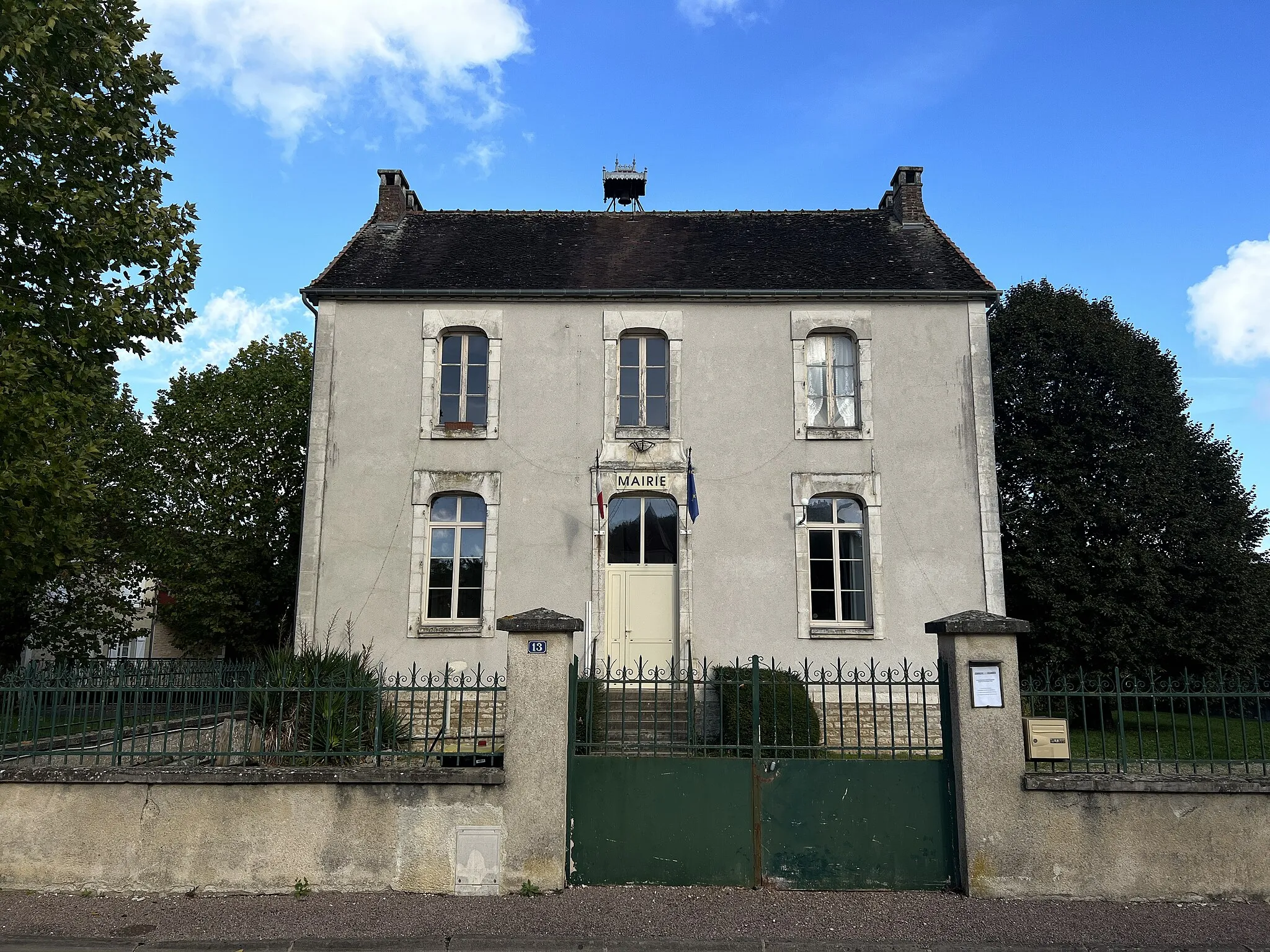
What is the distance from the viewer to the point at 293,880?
21.2ft

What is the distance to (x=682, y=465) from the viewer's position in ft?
44.6

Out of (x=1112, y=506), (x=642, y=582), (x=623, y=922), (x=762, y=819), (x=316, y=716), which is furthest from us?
(x=1112, y=506)

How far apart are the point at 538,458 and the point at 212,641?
47.0 feet

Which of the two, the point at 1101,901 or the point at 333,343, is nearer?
the point at 1101,901

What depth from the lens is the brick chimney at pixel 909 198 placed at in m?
16.0

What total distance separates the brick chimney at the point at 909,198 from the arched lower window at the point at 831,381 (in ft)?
11.2

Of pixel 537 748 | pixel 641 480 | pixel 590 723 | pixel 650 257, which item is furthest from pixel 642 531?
pixel 537 748

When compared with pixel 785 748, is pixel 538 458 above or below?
above

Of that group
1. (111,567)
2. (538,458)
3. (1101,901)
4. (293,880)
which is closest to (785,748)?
(1101,901)

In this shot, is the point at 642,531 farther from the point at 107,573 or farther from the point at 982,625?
the point at 107,573

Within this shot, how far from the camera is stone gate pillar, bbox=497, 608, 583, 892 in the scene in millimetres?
6531

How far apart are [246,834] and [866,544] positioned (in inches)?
366

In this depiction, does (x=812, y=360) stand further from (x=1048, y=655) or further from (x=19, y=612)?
(x=19, y=612)

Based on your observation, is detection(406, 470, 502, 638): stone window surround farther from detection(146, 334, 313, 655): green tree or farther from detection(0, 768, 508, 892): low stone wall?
detection(146, 334, 313, 655): green tree
